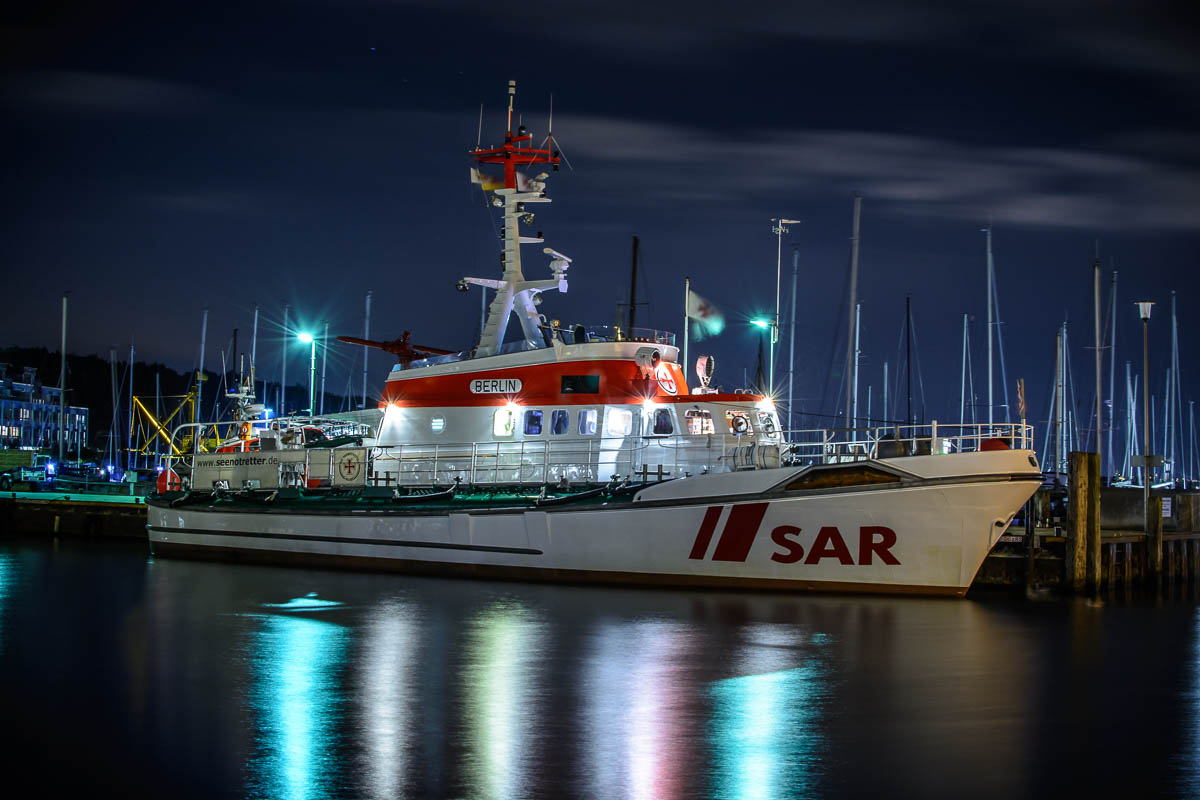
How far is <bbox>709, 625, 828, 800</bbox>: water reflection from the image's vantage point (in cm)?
844

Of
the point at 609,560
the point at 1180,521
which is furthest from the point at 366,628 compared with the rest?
the point at 1180,521

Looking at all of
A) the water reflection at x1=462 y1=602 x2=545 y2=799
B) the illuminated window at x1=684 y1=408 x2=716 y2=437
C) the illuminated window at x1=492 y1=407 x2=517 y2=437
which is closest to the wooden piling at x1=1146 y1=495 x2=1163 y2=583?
the illuminated window at x1=684 y1=408 x2=716 y2=437

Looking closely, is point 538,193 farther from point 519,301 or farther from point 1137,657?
point 1137,657

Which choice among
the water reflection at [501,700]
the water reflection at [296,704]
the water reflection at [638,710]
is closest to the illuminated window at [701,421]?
the water reflection at [501,700]

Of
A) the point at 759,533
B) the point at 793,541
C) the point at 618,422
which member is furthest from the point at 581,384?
the point at 793,541

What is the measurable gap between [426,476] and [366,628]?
25.8 feet

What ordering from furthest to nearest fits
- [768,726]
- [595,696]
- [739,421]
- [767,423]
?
[767,423] → [739,421] → [595,696] → [768,726]

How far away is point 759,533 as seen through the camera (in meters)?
19.0

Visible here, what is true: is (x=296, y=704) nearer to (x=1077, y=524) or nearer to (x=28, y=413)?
(x=1077, y=524)

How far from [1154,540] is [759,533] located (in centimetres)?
1011

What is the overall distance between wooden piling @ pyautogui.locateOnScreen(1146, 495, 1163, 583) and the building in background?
97047 millimetres

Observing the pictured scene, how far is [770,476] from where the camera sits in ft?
61.4

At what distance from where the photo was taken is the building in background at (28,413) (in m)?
103

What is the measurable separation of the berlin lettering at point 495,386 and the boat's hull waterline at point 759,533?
2590 millimetres
